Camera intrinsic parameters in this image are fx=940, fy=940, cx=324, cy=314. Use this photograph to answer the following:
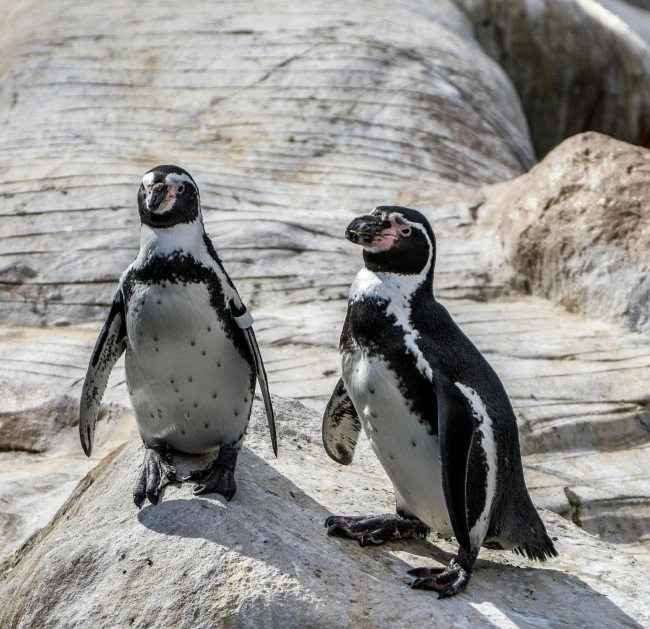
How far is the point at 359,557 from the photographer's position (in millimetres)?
2561

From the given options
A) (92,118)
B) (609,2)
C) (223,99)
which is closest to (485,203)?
(223,99)

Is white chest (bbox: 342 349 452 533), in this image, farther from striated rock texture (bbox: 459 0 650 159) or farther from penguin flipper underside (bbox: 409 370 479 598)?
striated rock texture (bbox: 459 0 650 159)

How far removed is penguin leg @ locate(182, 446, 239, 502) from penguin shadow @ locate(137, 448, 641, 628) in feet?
0.08

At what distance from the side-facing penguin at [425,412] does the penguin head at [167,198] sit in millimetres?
551

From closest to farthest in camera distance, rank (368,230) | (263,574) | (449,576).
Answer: (263,574) → (449,576) → (368,230)

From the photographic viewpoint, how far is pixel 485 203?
252 inches

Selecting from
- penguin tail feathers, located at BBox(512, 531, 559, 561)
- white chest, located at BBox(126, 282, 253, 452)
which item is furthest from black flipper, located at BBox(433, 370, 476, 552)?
white chest, located at BBox(126, 282, 253, 452)

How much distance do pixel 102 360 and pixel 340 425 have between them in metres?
0.81

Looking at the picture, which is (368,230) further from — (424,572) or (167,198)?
(424,572)

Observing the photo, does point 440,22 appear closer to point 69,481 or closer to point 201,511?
point 69,481

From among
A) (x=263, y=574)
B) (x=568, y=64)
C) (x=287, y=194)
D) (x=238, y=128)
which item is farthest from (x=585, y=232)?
(x=568, y=64)

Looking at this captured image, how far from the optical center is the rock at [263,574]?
230cm

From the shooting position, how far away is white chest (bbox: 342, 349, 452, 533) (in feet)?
8.26

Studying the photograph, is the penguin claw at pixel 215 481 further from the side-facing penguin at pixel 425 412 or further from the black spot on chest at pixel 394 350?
the black spot on chest at pixel 394 350
